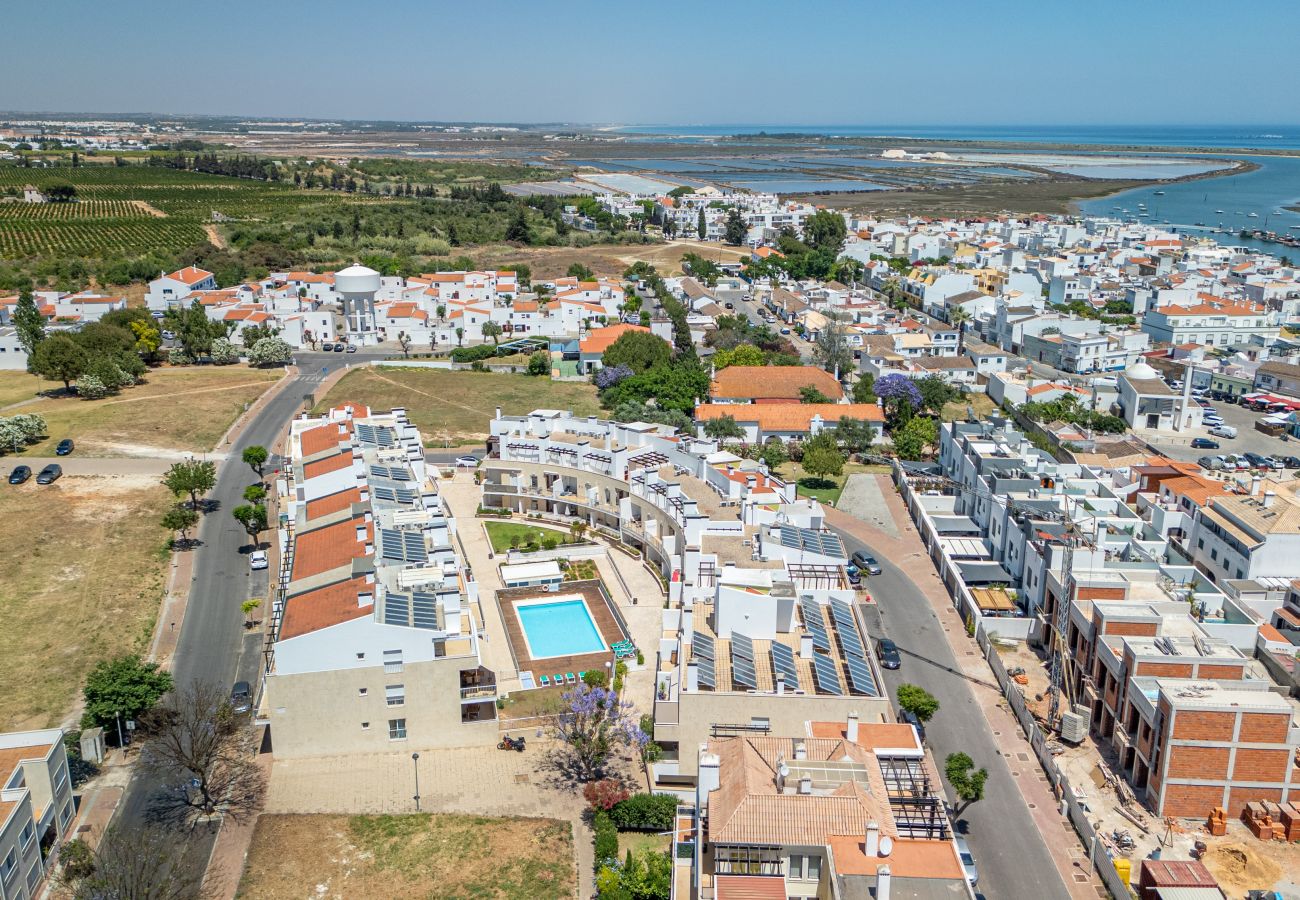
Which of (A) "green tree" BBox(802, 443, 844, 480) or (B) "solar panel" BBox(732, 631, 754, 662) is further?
(A) "green tree" BBox(802, 443, 844, 480)

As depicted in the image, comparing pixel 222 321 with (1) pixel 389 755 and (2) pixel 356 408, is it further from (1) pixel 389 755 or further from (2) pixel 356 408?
(1) pixel 389 755

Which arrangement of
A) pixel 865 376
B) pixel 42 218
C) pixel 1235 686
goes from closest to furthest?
pixel 1235 686, pixel 865 376, pixel 42 218

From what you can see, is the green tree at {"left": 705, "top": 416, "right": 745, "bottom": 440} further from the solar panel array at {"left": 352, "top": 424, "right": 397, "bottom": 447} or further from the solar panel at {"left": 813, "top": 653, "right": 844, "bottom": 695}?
the solar panel at {"left": 813, "top": 653, "right": 844, "bottom": 695}

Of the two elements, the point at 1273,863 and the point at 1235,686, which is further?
the point at 1235,686

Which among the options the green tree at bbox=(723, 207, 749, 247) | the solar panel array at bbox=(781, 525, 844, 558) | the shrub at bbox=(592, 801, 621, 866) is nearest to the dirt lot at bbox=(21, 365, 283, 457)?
the solar panel array at bbox=(781, 525, 844, 558)

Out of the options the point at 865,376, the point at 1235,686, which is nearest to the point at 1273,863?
the point at 1235,686

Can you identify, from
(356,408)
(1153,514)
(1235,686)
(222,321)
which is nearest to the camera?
(1235,686)
